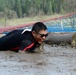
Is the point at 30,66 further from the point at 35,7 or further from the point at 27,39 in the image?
the point at 35,7

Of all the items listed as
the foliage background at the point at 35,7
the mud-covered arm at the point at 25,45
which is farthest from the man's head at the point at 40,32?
the foliage background at the point at 35,7

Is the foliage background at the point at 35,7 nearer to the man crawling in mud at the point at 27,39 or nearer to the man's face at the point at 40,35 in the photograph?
the man crawling in mud at the point at 27,39

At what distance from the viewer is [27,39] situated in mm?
5973

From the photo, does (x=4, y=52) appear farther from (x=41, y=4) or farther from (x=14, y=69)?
(x=41, y=4)

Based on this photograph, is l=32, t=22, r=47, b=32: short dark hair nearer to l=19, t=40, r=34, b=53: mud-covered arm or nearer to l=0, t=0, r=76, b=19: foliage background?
l=19, t=40, r=34, b=53: mud-covered arm

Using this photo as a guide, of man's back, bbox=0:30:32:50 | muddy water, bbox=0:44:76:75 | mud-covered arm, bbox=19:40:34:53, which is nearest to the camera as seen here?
muddy water, bbox=0:44:76:75

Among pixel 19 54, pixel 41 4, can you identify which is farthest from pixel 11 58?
Result: pixel 41 4

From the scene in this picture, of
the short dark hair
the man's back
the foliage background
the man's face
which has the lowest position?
the foliage background

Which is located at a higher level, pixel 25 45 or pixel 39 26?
pixel 39 26

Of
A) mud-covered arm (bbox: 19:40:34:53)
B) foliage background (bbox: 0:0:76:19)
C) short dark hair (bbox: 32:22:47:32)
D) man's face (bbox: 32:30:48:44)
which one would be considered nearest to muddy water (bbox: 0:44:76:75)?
mud-covered arm (bbox: 19:40:34:53)

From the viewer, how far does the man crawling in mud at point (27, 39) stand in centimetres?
595

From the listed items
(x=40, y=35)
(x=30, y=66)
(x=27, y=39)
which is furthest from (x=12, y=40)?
(x=30, y=66)

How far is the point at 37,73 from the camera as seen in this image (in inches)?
162

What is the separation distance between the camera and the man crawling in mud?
5953 mm
